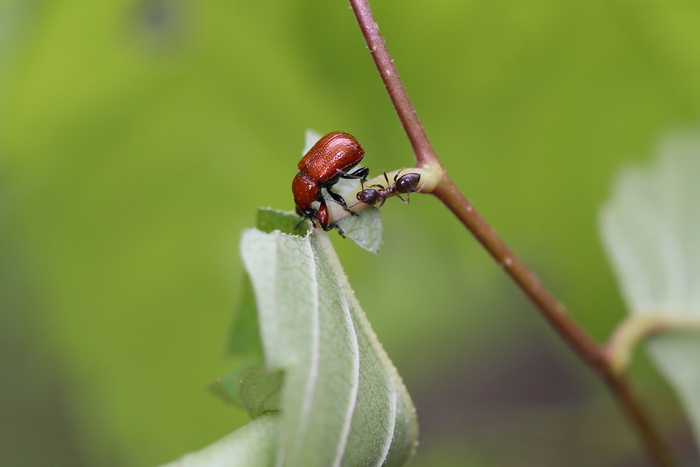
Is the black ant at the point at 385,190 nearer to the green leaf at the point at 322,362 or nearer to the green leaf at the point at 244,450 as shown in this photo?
the green leaf at the point at 322,362

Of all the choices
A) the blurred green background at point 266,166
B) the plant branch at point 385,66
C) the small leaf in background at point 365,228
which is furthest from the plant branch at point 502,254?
the blurred green background at point 266,166

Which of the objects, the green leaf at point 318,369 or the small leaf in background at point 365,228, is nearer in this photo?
the green leaf at point 318,369

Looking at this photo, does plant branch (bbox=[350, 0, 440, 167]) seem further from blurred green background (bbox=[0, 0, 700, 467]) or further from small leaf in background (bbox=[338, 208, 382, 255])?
blurred green background (bbox=[0, 0, 700, 467])

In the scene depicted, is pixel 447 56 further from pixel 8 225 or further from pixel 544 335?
pixel 8 225

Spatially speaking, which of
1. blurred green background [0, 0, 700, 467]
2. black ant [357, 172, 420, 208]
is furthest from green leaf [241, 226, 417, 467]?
blurred green background [0, 0, 700, 467]

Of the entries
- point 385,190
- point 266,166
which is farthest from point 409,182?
point 266,166

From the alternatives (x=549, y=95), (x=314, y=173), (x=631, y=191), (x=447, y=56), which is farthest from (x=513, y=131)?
(x=314, y=173)
